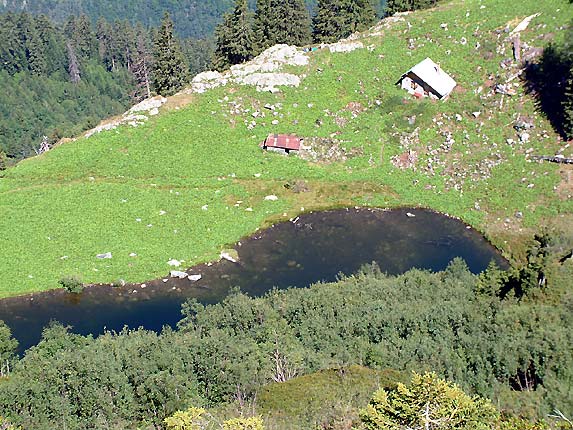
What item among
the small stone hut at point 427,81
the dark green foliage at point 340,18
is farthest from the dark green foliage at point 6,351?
the dark green foliage at point 340,18

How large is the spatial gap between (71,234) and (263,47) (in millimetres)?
43657

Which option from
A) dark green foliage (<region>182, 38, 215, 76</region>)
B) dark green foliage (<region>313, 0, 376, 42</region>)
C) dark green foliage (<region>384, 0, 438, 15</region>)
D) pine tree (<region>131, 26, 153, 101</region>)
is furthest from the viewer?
Answer: dark green foliage (<region>182, 38, 215, 76</region>)

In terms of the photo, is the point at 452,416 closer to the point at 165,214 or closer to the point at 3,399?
the point at 3,399

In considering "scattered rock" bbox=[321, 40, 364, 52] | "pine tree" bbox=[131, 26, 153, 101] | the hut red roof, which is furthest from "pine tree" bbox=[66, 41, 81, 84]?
the hut red roof

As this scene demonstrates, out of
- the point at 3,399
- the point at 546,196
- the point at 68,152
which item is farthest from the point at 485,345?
the point at 68,152

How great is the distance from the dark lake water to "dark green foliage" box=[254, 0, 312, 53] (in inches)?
1467

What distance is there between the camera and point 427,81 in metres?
71.9

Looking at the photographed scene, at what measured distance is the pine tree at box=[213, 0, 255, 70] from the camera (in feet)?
269

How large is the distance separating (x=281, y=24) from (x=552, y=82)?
40121 mm

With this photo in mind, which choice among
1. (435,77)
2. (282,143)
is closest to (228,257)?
(282,143)

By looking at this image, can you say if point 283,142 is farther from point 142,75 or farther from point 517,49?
point 142,75

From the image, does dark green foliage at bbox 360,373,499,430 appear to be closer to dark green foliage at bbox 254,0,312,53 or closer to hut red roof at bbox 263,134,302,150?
hut red roof at bbox 263,134,302,150

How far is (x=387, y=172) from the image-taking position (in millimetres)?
65938

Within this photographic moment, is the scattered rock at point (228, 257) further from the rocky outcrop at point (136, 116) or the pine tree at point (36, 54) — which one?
the pine tree at point (36, 54)
